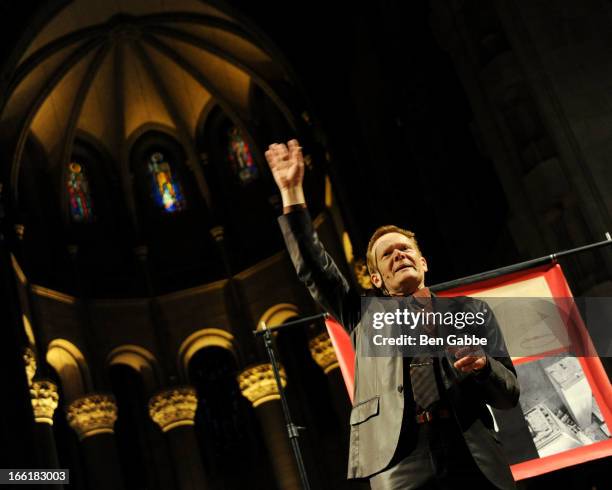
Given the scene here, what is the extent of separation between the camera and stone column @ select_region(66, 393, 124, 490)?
55.7 ft

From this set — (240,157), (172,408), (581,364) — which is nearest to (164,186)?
(240,157)

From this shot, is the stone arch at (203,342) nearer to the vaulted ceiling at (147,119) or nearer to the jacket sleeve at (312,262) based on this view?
the vaulted ceiling at (147,119)

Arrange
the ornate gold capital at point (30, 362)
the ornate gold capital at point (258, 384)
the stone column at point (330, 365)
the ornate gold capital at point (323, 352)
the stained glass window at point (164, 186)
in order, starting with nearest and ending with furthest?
the ornate gold capital at point (30, 362) → the stone column at point (330, 365) → the ornate gold capital at point (323, 352) → the ornate gold capital at point (258, 384) → the stained glass window at point (164, 186)

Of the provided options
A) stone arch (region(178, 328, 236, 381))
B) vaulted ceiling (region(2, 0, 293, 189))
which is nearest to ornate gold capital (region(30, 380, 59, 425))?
vaulted ceiling (region(2, 0, 293, 189))

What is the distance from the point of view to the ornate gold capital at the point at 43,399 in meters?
15.2

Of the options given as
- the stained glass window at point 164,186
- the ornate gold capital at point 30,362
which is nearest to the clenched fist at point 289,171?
the ornate gold capital at point 30,362

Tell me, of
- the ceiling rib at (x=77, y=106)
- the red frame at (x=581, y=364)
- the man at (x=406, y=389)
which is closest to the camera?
the man at (x=406, y=389)

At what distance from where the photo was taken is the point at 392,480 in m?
2.25

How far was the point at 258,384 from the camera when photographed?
1862 cm

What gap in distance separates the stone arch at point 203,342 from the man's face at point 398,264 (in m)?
17.4

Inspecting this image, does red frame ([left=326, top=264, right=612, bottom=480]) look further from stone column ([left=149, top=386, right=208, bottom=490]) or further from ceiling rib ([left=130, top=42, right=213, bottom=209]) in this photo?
ceiling rib ([left=130, top=42, right=213, bottom=209])

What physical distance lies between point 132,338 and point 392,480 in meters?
17.6

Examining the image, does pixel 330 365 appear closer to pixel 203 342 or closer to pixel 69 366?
pixel 203 342

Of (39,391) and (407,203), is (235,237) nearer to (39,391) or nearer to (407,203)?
(39,391)
